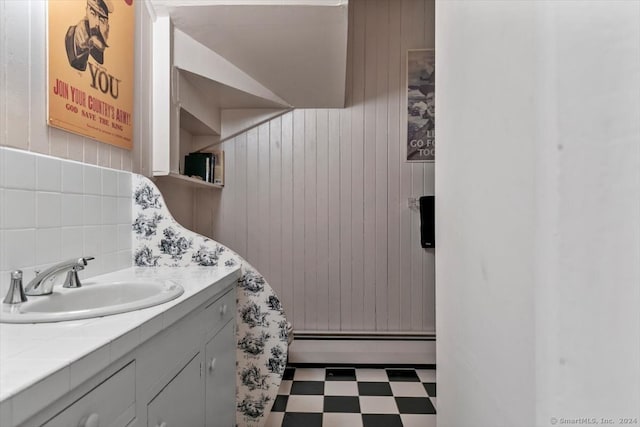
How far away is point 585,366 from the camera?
329 mm

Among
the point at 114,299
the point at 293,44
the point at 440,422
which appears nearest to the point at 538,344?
the point at 440,422

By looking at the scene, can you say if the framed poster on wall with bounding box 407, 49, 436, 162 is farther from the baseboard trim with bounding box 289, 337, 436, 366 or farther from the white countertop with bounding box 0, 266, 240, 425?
the white countertop with bounding box 0, 266, 240, 425

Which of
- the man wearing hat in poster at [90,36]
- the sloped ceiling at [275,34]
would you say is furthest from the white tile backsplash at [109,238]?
the sloped ceiling at [275,34]

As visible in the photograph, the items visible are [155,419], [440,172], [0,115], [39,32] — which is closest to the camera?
[440,172]

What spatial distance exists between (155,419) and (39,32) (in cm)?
119

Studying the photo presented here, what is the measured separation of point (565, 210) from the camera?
0.33 meters

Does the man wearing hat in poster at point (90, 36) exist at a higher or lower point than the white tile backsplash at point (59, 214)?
higher

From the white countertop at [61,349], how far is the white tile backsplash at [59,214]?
15.2 inches

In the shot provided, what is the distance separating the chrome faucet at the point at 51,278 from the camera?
103cm

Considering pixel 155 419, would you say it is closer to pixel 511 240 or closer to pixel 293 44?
pixel 511 240

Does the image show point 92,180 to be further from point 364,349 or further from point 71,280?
point 364,349

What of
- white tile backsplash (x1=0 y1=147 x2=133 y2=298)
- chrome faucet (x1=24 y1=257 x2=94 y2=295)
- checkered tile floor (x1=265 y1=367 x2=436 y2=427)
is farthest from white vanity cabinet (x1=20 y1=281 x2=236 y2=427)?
checkered tile floor (x1=265 y1=367 x2=436 y2=427)

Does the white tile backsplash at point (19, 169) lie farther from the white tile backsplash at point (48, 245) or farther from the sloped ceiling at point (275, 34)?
the sloped ceiling at point (275, 34)

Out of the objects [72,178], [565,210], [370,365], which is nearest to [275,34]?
[72,178]
